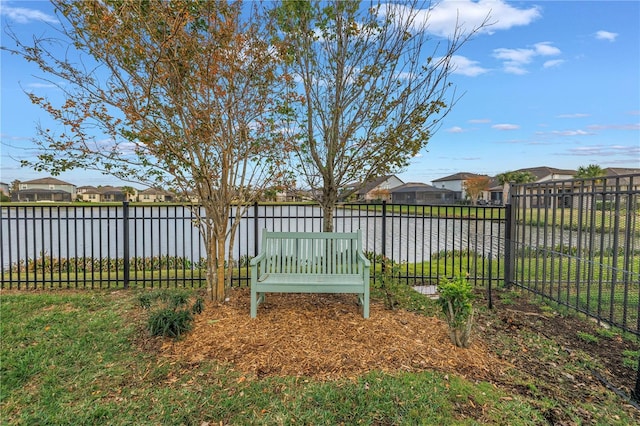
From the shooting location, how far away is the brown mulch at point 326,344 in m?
2.96

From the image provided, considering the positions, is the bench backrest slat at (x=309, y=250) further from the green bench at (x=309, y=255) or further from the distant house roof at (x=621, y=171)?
the distant house roof at (x=621, y=171)

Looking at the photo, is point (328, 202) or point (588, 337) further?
point (328, 202)

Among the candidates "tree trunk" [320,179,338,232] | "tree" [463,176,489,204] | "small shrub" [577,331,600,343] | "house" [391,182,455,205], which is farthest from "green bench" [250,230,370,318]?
"tree" [463,176,489,204]

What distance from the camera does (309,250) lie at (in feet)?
15.3

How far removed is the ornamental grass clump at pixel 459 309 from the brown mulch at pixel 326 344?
0.11 metres

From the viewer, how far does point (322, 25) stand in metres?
4.52

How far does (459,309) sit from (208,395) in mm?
2400

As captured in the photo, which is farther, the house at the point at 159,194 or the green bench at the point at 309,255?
the house at the point at 159,194

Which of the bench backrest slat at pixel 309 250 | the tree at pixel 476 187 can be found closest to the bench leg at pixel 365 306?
the bench backrest slat at pixel 309 250

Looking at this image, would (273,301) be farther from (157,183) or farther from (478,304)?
(478,304)

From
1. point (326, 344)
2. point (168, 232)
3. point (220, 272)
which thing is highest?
point (168, 232)

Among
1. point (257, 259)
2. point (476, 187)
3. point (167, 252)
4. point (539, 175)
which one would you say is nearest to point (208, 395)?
point (257, 259)

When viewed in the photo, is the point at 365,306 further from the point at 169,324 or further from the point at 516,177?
the point at 516,177

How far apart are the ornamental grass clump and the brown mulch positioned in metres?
0.11
